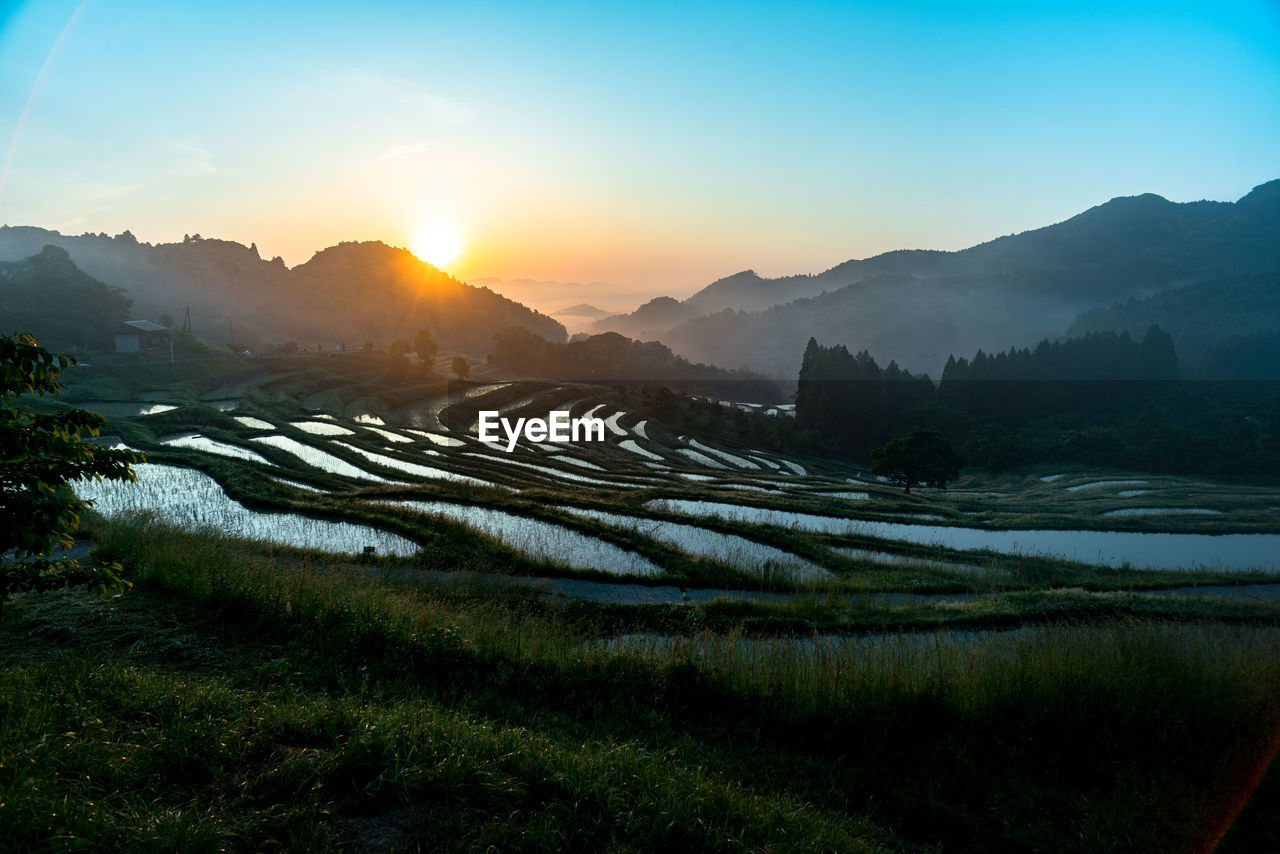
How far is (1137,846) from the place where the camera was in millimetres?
6480

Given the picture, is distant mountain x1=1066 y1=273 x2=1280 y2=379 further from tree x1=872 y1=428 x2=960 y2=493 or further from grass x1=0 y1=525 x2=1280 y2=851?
grass x1=0 y1=525 x2=1280 y2=851

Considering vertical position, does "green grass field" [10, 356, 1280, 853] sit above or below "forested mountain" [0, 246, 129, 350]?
below

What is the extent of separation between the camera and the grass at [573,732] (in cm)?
532

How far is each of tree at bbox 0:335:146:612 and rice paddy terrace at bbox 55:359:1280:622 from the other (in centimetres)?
1071

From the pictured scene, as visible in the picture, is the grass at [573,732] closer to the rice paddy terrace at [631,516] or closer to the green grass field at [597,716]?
the green grass field at [597,716]

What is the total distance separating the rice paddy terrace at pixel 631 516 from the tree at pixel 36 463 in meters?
10.7

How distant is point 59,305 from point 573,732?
114 m

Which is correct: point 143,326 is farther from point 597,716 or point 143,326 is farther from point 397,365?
point 597,716

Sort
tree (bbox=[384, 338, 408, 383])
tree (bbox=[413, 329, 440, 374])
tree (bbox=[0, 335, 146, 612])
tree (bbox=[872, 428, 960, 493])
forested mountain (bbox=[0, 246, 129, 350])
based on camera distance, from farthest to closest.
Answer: tree (bbox=[413, 329, 440, 374]), forested mountain (bbox=[0, 246, 129, 350]), tree (bbox=[384, 338, 408, 383]), tree (bbox=[872, 428, 960, 493]), tree (bbox=[0, 335, 146, 612])

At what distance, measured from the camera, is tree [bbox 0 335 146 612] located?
243 inches

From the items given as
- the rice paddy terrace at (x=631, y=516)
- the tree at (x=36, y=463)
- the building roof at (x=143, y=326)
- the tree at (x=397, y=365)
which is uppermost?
the building roof at (x=143, y=326)

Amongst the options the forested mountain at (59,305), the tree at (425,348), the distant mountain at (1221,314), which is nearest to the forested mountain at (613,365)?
the tree at (425,348)

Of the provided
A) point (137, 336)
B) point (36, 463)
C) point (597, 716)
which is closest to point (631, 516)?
point (597, 716)

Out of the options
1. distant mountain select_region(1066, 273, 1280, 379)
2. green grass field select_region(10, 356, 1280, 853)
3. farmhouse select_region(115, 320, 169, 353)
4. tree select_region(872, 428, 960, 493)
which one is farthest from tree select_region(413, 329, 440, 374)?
distant mountain select_region(1066, 273, 1280, 379)
